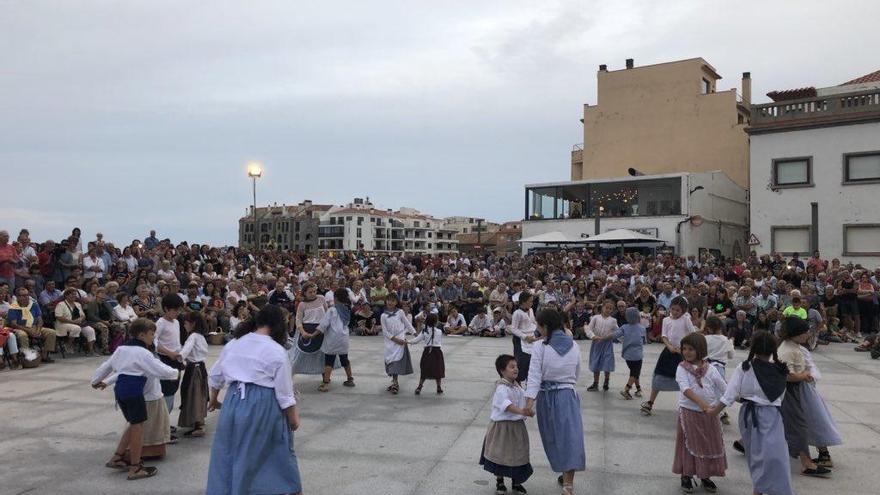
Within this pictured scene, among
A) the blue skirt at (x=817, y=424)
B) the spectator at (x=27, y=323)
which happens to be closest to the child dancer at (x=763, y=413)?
the blue skirt at (x=817, y=424)

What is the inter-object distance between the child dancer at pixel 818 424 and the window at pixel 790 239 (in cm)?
2286

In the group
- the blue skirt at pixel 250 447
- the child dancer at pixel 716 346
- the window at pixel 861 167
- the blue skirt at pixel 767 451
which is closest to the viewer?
the blue skirt at pixel 250 447

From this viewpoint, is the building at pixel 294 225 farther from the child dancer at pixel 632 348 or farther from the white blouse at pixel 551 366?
the white blouse at pixel 551 366

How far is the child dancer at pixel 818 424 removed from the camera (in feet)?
21.5

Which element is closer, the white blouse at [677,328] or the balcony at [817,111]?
the white blouse at [677,328]

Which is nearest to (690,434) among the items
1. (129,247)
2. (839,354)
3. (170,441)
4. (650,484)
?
(650,484)

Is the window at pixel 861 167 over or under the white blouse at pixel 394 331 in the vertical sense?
over

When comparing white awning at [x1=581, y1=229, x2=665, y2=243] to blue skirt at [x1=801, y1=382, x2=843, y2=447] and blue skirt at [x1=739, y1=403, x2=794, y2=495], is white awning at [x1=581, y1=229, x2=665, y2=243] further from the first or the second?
blue skirt at [x1=739, y1=403, x2=794, y2=495]

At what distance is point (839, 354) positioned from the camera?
49.5 feet

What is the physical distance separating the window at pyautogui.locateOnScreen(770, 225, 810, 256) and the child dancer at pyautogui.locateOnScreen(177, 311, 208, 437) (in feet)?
84.7

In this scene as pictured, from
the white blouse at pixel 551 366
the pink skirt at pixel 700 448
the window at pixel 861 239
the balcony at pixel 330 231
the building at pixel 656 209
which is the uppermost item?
the balcony at pixel 330 231

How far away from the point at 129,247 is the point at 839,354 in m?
18.1

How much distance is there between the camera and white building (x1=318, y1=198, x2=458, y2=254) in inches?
4702

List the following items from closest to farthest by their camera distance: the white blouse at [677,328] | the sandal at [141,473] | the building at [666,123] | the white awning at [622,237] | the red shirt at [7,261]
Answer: the sandal at [141,473] < the white blouse at [677,328] < the red shirt at [7,261] < the white awning at [622,237] < the building at [666,123]
